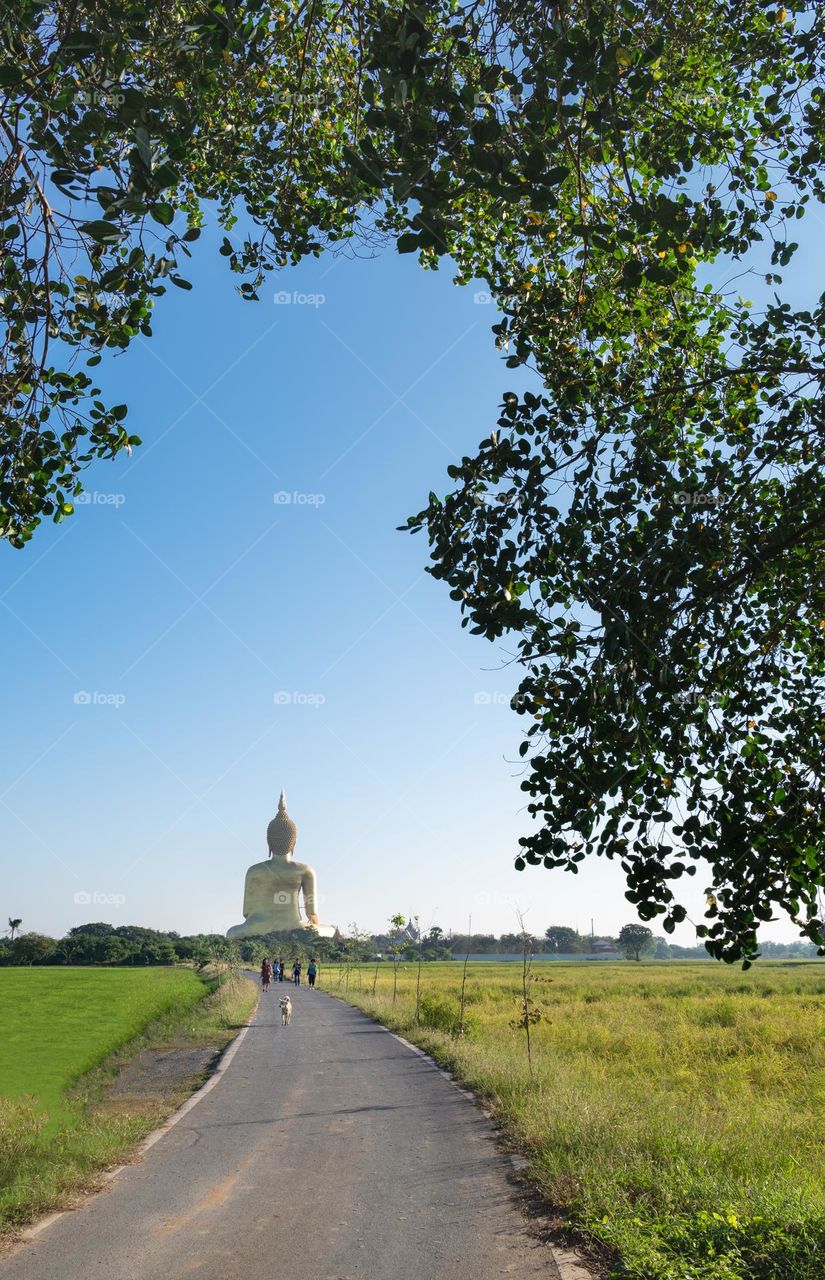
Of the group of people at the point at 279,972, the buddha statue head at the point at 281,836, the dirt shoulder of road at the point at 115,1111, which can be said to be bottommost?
the group of people at the point at 279,972

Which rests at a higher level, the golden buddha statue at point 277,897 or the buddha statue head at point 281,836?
the buddha statue head at point 281,836

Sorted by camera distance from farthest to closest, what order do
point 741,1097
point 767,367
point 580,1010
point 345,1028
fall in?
point 580,1010 → point 345,1028 → point 741,1097 → point 767,367

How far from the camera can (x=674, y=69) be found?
662 centimetres

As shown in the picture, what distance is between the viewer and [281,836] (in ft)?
324

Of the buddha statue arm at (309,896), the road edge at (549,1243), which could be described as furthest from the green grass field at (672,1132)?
the buddha statue arm at (309,896)

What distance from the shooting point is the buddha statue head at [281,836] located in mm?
98500

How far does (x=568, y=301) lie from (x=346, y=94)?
289 cm

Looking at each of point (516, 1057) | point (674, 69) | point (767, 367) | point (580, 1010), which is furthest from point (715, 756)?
point (580, 1010)

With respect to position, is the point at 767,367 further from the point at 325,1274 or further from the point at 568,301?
the point at 325,1274

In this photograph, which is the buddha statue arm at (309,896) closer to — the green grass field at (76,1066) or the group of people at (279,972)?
the group of people at (279,972)

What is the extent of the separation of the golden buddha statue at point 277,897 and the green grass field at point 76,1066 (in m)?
43.6

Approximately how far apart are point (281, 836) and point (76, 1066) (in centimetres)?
7940

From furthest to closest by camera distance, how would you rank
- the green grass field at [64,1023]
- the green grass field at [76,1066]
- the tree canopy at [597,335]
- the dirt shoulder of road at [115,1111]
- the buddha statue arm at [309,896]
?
the buddha statue arm at [309,896], the green grass field at [64,1023], the green grass field at [76,1066], the dirt shoulder of road at [115,1111], the tree canopy at [597,335]

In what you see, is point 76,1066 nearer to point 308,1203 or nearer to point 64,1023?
point 64,1023
